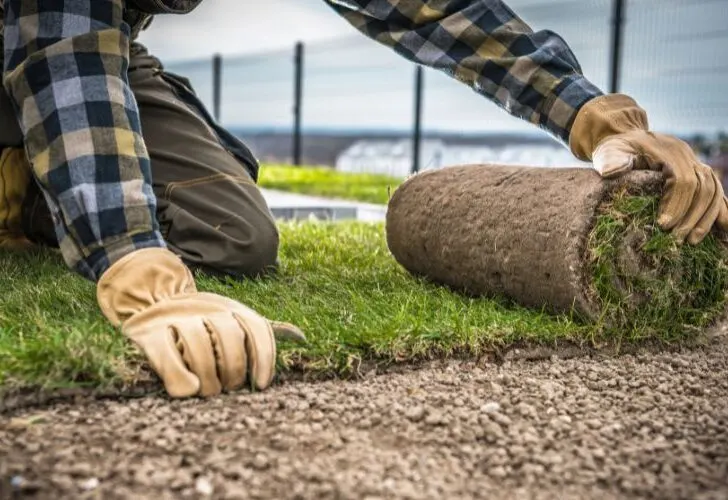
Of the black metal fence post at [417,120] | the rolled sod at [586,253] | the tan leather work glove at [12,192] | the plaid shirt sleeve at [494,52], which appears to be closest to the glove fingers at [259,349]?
the rolled sod at [586,253]

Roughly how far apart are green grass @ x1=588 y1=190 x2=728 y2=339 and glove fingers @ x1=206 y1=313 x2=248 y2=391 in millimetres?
785

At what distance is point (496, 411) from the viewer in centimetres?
136

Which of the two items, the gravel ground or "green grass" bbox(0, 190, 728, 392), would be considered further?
"green grass" bbox(0, 190, 728, 392)

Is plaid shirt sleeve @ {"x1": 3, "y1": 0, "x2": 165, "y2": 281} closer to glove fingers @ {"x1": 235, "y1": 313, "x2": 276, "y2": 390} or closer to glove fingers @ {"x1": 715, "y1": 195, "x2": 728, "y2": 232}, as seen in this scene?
glove fingers @ {"x1": 235, "y1": 313, "x2": 276, "y2": 390}

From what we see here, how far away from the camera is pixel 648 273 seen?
5.98ft

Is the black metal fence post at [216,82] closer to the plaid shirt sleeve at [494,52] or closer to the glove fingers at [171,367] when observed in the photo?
the plaid shirt sleeve at [494,52]

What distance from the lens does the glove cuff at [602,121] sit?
6.26ft

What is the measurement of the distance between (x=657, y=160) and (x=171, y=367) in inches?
44.1

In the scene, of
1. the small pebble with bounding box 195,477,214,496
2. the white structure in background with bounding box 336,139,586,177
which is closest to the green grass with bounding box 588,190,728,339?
the small pebble with bounding box 195,477,214,496

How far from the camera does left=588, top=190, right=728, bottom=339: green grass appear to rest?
1786 mm

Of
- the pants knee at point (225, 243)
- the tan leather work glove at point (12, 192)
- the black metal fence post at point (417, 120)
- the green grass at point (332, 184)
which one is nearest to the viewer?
the pants knee at point (225, 243)

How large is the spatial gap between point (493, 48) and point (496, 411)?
3.41 feet

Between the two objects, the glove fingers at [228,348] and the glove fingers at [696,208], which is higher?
the glove fingers at [696,208]

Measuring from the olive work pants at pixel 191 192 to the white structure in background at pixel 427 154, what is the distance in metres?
2.98
